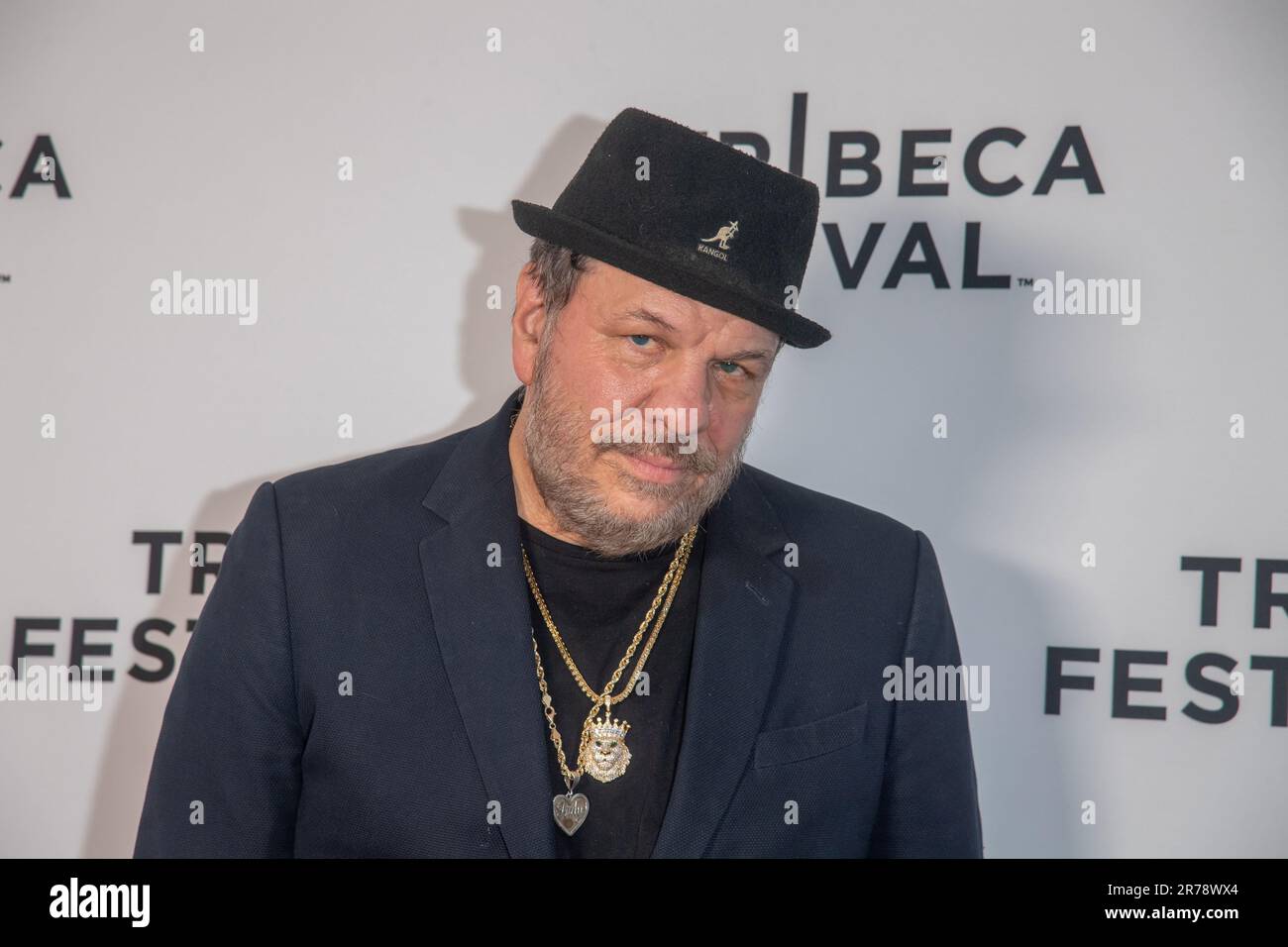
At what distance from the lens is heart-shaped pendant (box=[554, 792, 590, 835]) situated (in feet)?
6.31

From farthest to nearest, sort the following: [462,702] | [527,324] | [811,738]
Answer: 1. [527,324]
2. [811,738]
3. [462,702]

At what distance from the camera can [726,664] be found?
1998mm

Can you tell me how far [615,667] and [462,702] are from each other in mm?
275

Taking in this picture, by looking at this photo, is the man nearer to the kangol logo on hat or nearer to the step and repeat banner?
the kangol logo on hat

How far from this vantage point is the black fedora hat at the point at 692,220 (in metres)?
1.92

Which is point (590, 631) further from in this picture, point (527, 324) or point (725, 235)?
point (725, 235)

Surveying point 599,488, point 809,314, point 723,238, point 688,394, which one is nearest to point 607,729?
point 599,488

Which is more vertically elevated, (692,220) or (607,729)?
(692,220)

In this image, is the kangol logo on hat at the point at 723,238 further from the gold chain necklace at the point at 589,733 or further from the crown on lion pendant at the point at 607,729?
the crown on lion pendant at the point at 607,729

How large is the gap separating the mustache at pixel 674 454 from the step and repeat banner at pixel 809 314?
0.76 m

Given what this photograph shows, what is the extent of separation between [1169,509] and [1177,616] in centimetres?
23

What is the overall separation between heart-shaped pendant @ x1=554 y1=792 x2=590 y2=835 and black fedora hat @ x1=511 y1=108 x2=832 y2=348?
2.70ft
